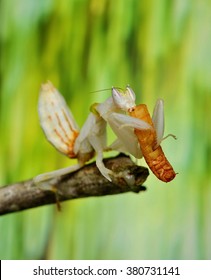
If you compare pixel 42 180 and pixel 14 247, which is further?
pixel 14 247

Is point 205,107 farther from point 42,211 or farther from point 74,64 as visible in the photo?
point 42,211

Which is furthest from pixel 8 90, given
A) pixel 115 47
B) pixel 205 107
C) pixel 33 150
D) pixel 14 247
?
pixel 205 107

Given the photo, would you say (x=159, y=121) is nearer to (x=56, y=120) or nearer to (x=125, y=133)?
(x=125, y=133)

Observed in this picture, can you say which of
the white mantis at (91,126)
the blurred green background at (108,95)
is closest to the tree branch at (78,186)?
the white mantis at (91,126)

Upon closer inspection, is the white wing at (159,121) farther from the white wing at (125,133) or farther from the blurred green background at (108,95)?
the blurred green background at (108,95)

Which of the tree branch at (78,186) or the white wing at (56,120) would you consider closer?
the tree branch at (78,186)

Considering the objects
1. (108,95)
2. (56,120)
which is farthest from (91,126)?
(108,95)

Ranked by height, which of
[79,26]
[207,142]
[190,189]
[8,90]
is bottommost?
[190,189]

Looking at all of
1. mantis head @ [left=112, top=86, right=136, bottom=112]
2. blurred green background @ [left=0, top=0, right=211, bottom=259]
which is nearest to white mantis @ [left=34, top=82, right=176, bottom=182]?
mantis head @ [left=112, top=86, right=136, bottom=112]
